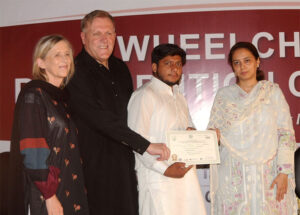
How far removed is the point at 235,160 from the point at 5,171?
6.75ft

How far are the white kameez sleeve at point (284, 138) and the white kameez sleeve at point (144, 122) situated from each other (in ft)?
3.03

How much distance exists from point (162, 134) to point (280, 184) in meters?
1.01

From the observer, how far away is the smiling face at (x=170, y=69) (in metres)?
2.80

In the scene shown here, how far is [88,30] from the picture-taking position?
2.81m

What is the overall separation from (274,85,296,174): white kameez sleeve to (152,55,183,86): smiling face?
0.83 meters

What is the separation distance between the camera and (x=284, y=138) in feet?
9.27

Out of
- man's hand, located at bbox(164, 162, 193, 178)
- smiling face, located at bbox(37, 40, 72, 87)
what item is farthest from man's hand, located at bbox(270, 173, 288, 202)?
smiling face, located at bbox(37, 40, 72, 87)

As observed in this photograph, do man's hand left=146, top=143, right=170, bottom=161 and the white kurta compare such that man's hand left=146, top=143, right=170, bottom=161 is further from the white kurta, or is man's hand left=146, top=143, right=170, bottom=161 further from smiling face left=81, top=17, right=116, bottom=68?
smiling face left=81, top=17, right=116, bottom=68

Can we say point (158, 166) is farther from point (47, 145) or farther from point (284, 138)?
point (284, 138)

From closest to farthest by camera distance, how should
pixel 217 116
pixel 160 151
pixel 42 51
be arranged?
pixel 42 51
pixel 160 151
pixel 217 116

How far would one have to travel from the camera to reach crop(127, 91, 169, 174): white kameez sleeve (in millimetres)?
2658

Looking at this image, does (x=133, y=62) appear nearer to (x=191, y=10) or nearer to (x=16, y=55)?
(x=191, y=10)

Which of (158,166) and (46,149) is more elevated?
(46,149)

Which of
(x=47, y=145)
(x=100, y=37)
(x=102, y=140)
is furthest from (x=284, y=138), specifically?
(x=47, y=145)
